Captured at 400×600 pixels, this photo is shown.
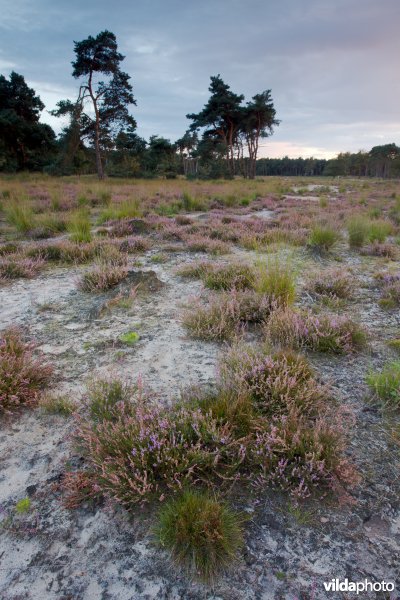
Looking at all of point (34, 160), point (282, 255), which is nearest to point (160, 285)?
point (282, 255)

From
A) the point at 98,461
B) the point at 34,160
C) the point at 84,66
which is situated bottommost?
the point at 98,461

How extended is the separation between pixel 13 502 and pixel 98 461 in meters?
0.53

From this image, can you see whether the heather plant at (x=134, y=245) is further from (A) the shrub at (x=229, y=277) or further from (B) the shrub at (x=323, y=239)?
(B) the shrub at (x=323, y=239)

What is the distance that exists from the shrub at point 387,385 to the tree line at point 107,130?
102ft

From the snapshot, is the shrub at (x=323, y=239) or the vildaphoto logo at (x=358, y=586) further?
the shrub at (x=323, y=239)

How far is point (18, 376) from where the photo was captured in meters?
2.80

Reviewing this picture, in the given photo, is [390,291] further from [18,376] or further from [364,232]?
[18,376]

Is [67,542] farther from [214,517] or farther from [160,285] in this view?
[160,285]

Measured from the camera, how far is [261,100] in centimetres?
4219

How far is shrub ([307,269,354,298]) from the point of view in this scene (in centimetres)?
518

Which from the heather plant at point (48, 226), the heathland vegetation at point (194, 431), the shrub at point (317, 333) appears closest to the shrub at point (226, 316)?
the heathland vegetation at point (194, 431)

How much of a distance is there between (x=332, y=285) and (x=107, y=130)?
33672mm

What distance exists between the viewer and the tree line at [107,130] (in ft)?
94.7

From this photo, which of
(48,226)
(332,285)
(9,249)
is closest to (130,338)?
(332,285)
